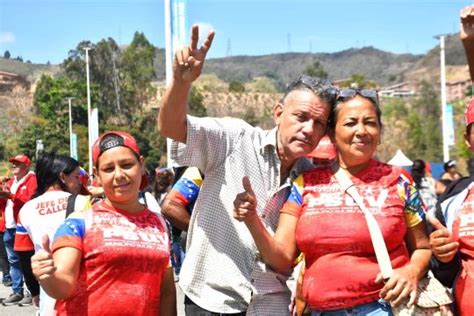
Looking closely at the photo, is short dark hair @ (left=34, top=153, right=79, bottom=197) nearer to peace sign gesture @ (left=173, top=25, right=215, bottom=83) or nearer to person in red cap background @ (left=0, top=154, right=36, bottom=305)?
peace sign gesture @ (left=173, top=25, right=215, bottom=83)

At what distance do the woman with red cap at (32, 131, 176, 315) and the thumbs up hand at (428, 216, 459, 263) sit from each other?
1118mm

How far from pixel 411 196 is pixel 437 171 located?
29.5 metres

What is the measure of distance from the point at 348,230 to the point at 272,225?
46cm

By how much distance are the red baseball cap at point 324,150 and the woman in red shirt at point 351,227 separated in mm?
208

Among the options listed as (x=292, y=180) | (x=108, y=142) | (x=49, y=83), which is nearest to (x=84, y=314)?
(x=108, y=142)

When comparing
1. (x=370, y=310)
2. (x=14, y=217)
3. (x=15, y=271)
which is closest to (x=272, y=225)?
(x=370, y=310)

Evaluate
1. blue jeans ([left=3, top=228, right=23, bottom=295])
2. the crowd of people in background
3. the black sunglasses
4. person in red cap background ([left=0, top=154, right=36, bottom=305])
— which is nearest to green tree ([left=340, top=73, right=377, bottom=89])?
the black sunglasses

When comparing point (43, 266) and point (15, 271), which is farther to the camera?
point (15, 271)

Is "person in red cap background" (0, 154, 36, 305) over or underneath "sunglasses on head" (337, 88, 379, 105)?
underneath

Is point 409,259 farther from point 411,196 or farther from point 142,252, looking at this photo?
point 142,252

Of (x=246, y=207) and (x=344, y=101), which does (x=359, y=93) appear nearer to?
(x=344, y=101)

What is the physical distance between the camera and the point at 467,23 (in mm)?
2986

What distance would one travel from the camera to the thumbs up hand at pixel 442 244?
277 centimetres

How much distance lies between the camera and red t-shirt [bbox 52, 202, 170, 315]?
2859 mm
